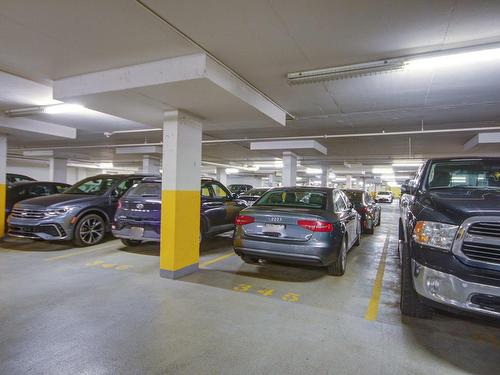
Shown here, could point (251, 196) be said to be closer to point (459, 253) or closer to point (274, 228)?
point (274, 228)

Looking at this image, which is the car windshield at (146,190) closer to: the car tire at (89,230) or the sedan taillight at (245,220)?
the car tire at (89,230)

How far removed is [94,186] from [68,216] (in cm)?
161

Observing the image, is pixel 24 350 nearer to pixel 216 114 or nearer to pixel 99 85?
pixel 99 85

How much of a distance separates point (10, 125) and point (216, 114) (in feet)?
19.5

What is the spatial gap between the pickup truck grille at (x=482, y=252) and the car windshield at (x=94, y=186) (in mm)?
7326

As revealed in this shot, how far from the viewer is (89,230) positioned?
683cm

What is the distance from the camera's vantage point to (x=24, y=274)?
469 centimetres

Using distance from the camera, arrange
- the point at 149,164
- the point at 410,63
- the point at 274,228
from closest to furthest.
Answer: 1. the point at 410,63
2. the point at 274,228
3. the point at 149,164

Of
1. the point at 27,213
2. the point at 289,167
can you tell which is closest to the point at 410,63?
the point at 27,213

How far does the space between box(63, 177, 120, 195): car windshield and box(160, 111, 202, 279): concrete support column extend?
3466mm

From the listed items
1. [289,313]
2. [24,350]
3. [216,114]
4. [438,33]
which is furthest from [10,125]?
[438,33]

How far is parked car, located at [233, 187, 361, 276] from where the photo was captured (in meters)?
4.27

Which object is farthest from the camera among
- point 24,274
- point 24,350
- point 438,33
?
point 24,274

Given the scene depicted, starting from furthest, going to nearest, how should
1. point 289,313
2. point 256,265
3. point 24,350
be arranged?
1. point 256,265
2. point 289,313
3. point 24,350
